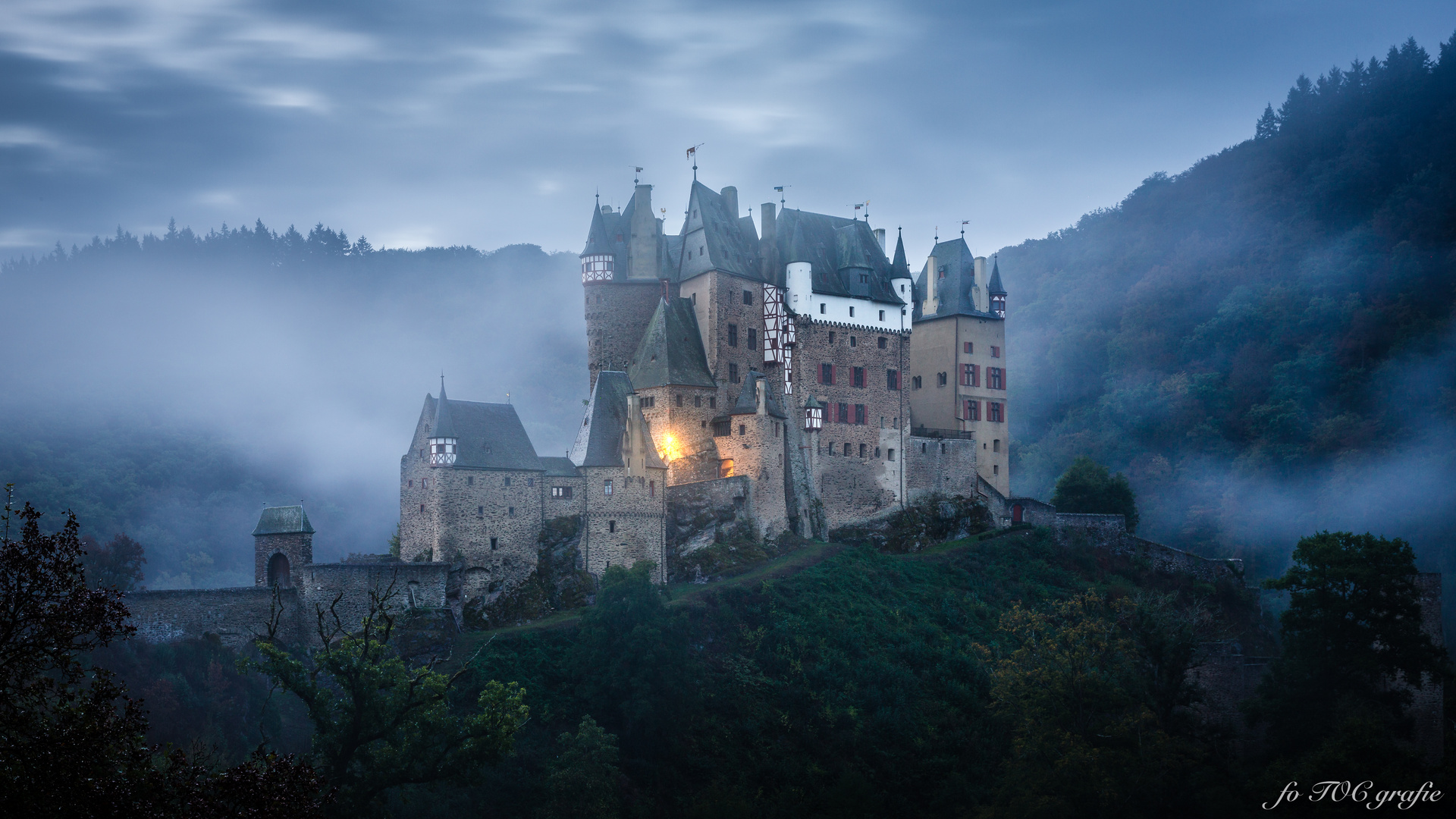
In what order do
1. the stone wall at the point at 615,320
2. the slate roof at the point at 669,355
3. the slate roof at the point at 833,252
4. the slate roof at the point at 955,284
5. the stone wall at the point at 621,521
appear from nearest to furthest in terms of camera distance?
the stone wall at the point at 621,521
the slate roof at the point at 669,355
the stone wall at the point at 615,320
the slate roof at the point at 833,252
the slate roof at the point at 955,284

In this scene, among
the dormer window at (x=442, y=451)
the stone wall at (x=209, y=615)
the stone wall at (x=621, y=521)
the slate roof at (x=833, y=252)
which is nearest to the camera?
the stone wall at (x=209, y=615)

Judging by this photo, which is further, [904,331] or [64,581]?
[904,331]

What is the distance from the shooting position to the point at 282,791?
1655 cm

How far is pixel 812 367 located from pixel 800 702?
59.8 feet

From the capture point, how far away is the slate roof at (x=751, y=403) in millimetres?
49375

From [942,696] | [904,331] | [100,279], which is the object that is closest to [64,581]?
[942,696]

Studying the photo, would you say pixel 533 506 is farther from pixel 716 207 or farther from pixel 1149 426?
pixel 1149 426

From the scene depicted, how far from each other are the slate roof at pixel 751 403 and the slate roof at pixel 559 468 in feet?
26.3

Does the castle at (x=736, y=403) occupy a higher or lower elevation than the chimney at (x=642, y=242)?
lower

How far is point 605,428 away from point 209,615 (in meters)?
14.7

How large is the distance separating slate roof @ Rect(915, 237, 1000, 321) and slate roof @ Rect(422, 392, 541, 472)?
23846 mm

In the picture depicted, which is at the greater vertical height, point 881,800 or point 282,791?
point 282,791

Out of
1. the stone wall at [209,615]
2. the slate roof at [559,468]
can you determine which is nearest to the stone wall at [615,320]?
the slate roof at [559,468]

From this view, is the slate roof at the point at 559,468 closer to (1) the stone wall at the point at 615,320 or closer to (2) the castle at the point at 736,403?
(2) the castle at the point at 736,403
